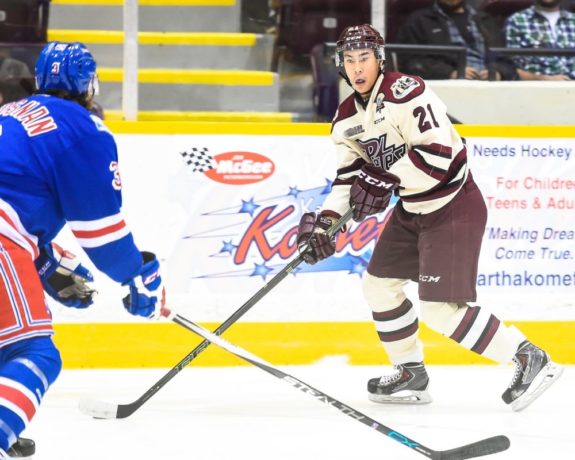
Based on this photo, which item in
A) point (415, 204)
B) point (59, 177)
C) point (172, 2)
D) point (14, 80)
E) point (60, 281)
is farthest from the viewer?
point (172, 2)

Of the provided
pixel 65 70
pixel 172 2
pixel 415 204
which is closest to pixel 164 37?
pixel 172 2

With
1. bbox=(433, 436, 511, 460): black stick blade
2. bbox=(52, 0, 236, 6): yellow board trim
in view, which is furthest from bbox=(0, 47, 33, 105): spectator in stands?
bbox=(433, 436, 511, 460): black stick blade

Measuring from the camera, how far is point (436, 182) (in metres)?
3.35

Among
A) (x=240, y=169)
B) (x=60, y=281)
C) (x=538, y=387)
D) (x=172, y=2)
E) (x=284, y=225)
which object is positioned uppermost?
(x=172, y=2)

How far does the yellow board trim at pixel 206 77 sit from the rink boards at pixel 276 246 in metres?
0.38

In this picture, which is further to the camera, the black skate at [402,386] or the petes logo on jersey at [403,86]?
the black skate at [402,386]

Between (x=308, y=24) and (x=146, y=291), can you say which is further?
(x=308, y=24)

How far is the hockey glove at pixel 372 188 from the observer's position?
332 cm

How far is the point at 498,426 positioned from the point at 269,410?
68 centimetres

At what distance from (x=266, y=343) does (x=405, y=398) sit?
766 mm

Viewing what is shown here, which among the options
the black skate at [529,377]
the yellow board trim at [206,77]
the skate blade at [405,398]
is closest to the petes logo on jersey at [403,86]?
the black skate at [529,377]

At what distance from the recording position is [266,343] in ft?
14.0

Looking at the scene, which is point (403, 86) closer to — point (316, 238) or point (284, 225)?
point (316, 238)

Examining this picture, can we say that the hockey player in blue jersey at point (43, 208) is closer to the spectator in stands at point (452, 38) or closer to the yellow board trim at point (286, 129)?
the yellow board trim at point (286, 129)
